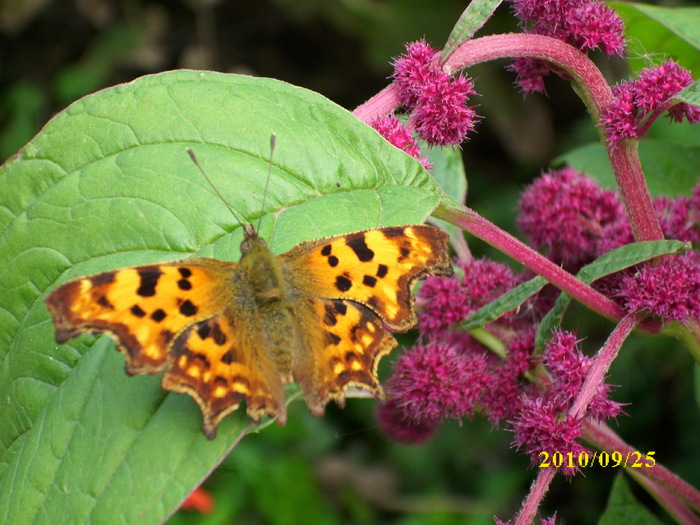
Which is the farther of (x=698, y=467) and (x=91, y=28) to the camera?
(x=91, y=28)

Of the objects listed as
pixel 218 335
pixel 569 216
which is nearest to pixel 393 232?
pixel 218 335

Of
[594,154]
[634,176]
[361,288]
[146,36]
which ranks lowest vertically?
[361,288]

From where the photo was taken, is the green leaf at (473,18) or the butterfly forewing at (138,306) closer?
the butterfly forewing at (138,306)

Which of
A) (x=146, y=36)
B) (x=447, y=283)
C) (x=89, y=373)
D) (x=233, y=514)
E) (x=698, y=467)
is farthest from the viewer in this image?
(x=146, y=36)

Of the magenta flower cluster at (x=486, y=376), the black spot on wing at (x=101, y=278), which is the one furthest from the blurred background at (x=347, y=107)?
the black spot on wing at (x=101, y=278)

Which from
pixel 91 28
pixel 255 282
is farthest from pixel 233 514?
pixel 91 28

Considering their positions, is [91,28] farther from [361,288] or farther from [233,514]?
[361,288]

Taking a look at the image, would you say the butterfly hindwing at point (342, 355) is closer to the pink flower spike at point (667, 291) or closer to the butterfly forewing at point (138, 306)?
the butterfly forewing at point (138, 306)

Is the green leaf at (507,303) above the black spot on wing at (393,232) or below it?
below
